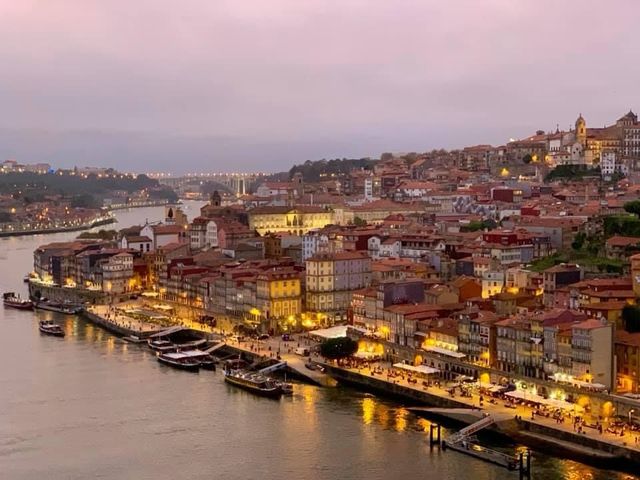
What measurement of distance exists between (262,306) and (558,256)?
796 cm

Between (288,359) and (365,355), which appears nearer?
(365,355)

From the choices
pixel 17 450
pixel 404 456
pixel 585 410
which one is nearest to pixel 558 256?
pixel 585 410

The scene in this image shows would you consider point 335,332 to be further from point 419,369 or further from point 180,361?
point 419,369

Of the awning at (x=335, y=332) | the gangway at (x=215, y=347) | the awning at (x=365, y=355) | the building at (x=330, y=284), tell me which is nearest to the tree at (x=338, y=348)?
the awning at (x=365, y=355)

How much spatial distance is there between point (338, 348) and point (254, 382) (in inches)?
85.9

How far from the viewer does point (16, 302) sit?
3434cm

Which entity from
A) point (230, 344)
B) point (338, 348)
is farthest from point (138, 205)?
point (338, 348)

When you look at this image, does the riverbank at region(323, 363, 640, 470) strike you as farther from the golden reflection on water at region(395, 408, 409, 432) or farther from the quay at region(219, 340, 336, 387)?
the quay at region(219, 340, 336, 387)

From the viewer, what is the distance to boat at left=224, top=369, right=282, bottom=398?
20.7m

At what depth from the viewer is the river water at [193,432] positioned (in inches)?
618

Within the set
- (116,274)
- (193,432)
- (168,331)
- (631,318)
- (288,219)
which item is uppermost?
(288,219)

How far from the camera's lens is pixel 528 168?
4831cm

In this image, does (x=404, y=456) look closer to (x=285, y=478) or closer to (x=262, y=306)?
(x=285, y=478)

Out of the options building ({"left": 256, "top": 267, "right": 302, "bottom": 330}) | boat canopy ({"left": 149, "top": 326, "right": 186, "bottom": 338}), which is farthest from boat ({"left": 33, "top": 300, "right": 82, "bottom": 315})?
building ({"left": 256, "top": 267, "right": 302, "bottom": 330})
